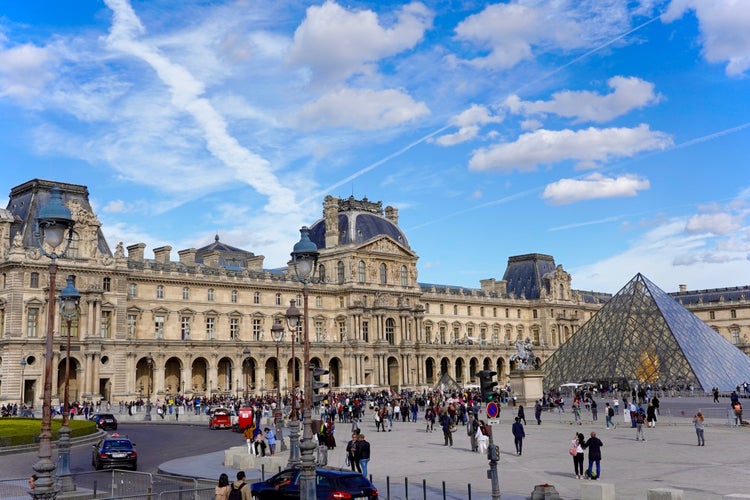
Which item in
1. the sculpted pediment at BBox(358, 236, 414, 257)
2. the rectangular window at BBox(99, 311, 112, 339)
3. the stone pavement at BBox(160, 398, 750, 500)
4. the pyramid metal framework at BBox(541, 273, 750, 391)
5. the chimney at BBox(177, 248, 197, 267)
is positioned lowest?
the stone pavement at BBox(160, 398, 750, 500)

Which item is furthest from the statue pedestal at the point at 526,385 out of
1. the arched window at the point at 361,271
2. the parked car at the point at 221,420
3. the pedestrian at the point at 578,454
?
the arched window at the point at 361,271

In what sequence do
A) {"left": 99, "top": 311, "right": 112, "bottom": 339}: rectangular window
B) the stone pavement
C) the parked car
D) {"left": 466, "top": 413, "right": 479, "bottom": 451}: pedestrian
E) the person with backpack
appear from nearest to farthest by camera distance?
1. the person with backpack
2. the stone pavement
3. {"left": 466, "top": 413, "right": 479, "bottom": 451}: pedestrian
4. the parked car
5. {"left": 99, "top": 311, "right": 112, "bottom": 339}: rectangular window

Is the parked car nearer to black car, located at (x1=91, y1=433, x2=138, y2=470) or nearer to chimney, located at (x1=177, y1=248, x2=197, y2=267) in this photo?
black car, located at (x1=91, y1=433, x2=138, y2=470)

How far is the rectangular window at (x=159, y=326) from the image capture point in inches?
2702

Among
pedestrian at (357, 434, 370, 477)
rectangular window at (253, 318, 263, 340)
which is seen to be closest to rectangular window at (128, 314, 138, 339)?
rectangular window at (253, 318, 263, 340)

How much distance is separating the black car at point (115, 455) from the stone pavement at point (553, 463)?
3.97 ft

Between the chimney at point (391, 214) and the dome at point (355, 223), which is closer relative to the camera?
the dome at point (355, 223)

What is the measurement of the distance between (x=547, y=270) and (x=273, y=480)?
102m

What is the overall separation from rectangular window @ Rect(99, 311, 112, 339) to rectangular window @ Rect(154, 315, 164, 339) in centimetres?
557

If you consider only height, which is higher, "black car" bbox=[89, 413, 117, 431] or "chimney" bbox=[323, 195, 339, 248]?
"chimney" bbox=[323, 195, 339, 248]

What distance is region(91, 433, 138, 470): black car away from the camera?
24.4 m

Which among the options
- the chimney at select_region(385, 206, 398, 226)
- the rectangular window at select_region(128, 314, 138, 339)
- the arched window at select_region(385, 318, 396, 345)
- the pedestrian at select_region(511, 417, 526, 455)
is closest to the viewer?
the pedestrian at select_region(511, 417, 526, 455)

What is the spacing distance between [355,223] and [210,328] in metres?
22.0

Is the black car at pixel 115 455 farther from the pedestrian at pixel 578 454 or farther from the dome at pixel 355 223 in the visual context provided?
the dome at pixel 355 223
